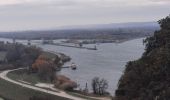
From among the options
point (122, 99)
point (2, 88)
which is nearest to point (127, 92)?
point (122, 99)

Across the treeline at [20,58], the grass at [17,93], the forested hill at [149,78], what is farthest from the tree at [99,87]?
the treeline at [20,58]

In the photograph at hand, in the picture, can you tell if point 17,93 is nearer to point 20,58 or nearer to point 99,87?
point 99,87

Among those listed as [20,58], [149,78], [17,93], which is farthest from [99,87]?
[20,58]

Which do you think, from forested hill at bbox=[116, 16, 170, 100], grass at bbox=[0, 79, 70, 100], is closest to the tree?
→ grass at bbox=[0, 79, 70, 100]

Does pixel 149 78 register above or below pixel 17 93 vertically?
above

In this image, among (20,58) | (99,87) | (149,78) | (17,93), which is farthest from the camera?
(20,58)

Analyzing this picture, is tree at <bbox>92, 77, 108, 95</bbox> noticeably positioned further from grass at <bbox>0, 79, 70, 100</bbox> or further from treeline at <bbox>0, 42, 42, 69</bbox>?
treeline at <bbox>0, 42, 42, 69</bbox>

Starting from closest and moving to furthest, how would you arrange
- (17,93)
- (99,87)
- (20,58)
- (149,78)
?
(149,78) → (17,93) → (99,87) → (20,58)

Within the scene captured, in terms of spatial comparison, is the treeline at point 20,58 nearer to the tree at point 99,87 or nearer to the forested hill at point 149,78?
the tree at point 99,87
